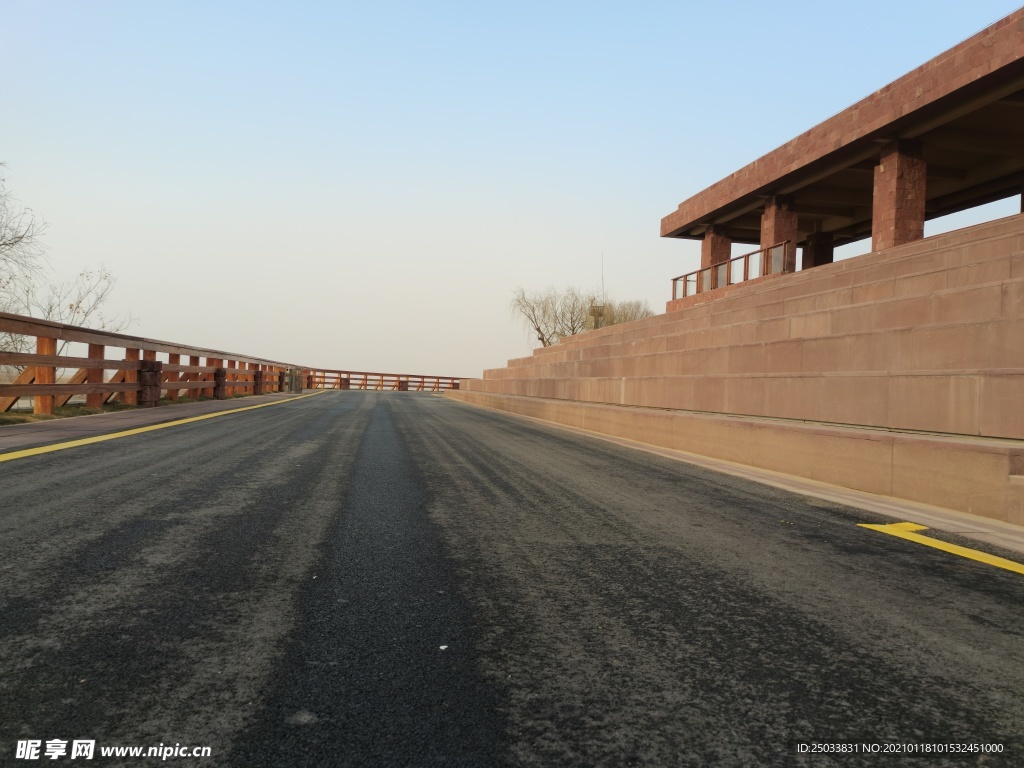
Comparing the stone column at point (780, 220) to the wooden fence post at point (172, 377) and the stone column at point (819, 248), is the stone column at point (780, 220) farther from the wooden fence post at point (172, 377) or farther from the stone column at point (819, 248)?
the wooden fence post at point (172, 377)

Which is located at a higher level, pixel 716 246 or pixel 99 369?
pixel 716 246

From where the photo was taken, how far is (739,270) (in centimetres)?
1731

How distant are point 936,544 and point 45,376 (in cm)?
1071

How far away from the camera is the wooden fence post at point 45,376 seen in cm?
839

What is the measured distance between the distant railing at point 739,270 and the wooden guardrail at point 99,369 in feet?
49.9

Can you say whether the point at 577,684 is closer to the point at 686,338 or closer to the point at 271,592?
the point at 271,592

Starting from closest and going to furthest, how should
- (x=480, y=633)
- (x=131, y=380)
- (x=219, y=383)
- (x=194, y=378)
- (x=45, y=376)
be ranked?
(x=480, y=633), (x=45, y=376), (x=131, y=380), (x=194, y=378), (x=219, y=383)

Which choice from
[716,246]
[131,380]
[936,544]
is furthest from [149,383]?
[716,246]

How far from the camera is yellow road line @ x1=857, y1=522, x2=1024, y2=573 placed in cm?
320

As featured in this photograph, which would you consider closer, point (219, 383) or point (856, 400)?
point (856, 400)

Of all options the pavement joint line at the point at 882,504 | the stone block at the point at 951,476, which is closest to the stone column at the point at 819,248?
the pavement joint line at the point at 882,504

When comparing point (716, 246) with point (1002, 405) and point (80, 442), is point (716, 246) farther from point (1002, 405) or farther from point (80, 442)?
point (80, 442)

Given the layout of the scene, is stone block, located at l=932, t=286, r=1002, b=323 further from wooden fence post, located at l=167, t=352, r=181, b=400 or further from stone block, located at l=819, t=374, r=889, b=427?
wooden fence post, located at l=167, t=352, r=181, b=400

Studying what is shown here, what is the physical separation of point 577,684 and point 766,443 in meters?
6.10
